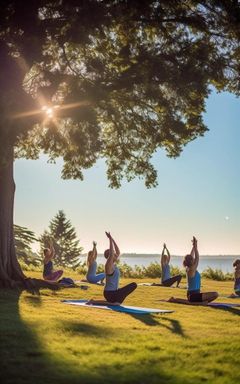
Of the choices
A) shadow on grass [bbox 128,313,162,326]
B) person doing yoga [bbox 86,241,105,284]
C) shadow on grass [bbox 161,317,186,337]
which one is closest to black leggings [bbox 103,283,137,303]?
shadow on grass [bbox 128,313,162,326]

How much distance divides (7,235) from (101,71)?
6.78 metres

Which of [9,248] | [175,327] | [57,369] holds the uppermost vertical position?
[9,248]

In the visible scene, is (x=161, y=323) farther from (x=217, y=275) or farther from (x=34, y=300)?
(x=217, y=275)

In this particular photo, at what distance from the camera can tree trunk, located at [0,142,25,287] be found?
51.6 ft

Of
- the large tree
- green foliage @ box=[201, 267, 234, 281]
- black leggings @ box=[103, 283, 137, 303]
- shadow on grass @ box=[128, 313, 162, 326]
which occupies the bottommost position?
shadow on grass @ box=[128, 313, 162, 326]

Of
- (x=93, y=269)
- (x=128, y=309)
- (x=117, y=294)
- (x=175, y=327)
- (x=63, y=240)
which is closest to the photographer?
(x=175, y=327)

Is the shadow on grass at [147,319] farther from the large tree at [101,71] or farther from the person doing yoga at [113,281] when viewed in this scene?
the large tree at [101,71]

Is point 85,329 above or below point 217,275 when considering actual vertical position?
below

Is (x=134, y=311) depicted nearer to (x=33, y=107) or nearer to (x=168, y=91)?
(x=33, y=107)

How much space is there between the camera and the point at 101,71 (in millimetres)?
17047

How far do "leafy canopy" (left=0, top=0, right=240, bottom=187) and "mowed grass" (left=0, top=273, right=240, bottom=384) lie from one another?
677cm

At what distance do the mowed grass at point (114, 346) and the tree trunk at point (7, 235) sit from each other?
191 inches

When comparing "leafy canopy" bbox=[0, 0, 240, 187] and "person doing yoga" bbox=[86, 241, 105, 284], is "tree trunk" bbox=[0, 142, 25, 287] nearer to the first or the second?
"leafy canopy" bbox=[0, 0, 240, 187]

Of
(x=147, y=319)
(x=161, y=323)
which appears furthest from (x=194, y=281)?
(x=161, y=323)
